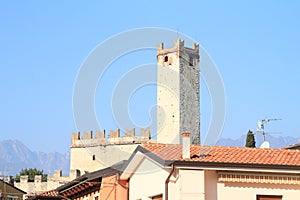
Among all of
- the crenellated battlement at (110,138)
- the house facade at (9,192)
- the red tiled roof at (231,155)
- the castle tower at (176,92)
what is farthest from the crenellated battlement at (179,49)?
the red tiled roof at (231,155)

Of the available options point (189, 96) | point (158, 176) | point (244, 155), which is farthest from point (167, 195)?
point (189, 96)

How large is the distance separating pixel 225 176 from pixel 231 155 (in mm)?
1223

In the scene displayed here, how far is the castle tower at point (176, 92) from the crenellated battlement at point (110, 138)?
9.02ft

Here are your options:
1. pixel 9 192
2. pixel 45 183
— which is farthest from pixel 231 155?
pixel 45 183

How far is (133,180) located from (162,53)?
60.0 meters

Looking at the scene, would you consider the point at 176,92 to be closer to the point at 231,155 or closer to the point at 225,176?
the point at 231,155

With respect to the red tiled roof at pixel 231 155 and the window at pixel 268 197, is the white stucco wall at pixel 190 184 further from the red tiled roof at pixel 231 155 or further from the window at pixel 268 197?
the window at pixel 268 197

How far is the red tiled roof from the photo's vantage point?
66.2 ft

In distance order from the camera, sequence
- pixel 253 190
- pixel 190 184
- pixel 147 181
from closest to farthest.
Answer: pixel 190 184
pixel 253 190
pixel 147 181

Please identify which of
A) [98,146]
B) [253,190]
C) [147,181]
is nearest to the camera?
[253,190]

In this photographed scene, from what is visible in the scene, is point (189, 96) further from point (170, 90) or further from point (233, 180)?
point (233, 180)

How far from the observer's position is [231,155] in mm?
21000

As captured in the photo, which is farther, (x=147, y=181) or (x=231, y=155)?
(x=147, y=181)

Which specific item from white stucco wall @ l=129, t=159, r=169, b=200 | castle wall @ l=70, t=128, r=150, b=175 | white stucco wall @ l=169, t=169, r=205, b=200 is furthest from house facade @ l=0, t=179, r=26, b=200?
white stucco wall @ l=169, t=169, r=205, b=200
